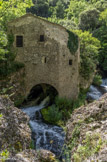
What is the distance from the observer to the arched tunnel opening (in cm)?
1598

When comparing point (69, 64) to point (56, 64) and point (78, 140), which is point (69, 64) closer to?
point (56, 64)

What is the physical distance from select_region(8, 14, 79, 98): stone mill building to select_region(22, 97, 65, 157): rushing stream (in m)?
3.30

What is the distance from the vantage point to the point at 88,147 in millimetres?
3652

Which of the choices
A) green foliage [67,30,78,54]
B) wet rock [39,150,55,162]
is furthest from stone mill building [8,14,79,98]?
wet rock [39,150,55,162]

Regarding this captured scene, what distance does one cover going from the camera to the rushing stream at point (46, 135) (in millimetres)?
10094

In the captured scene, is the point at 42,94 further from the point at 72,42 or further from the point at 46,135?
the point at 46,135

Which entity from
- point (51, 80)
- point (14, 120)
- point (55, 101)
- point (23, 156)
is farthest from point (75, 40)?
point (23, 156)

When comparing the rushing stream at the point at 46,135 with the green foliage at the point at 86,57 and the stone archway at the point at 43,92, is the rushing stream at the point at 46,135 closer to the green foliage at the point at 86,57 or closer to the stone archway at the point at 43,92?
the stone archway at the point at 43,92

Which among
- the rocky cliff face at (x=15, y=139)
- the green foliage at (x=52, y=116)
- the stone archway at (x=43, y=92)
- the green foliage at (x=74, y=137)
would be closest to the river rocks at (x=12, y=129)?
the rocky cliff face at (x=15, y=139)

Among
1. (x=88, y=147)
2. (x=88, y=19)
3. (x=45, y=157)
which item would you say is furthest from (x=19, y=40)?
(x=88, y=19)

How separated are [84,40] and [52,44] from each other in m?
7.55

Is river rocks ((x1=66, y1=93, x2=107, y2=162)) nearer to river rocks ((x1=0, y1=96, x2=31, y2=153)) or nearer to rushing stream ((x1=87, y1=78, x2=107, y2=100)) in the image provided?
river rocks ((x1=0, y1=96, x2=31, y2=153))

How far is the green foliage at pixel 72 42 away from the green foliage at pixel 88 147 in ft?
39.5

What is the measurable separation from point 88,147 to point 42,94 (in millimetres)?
13434
